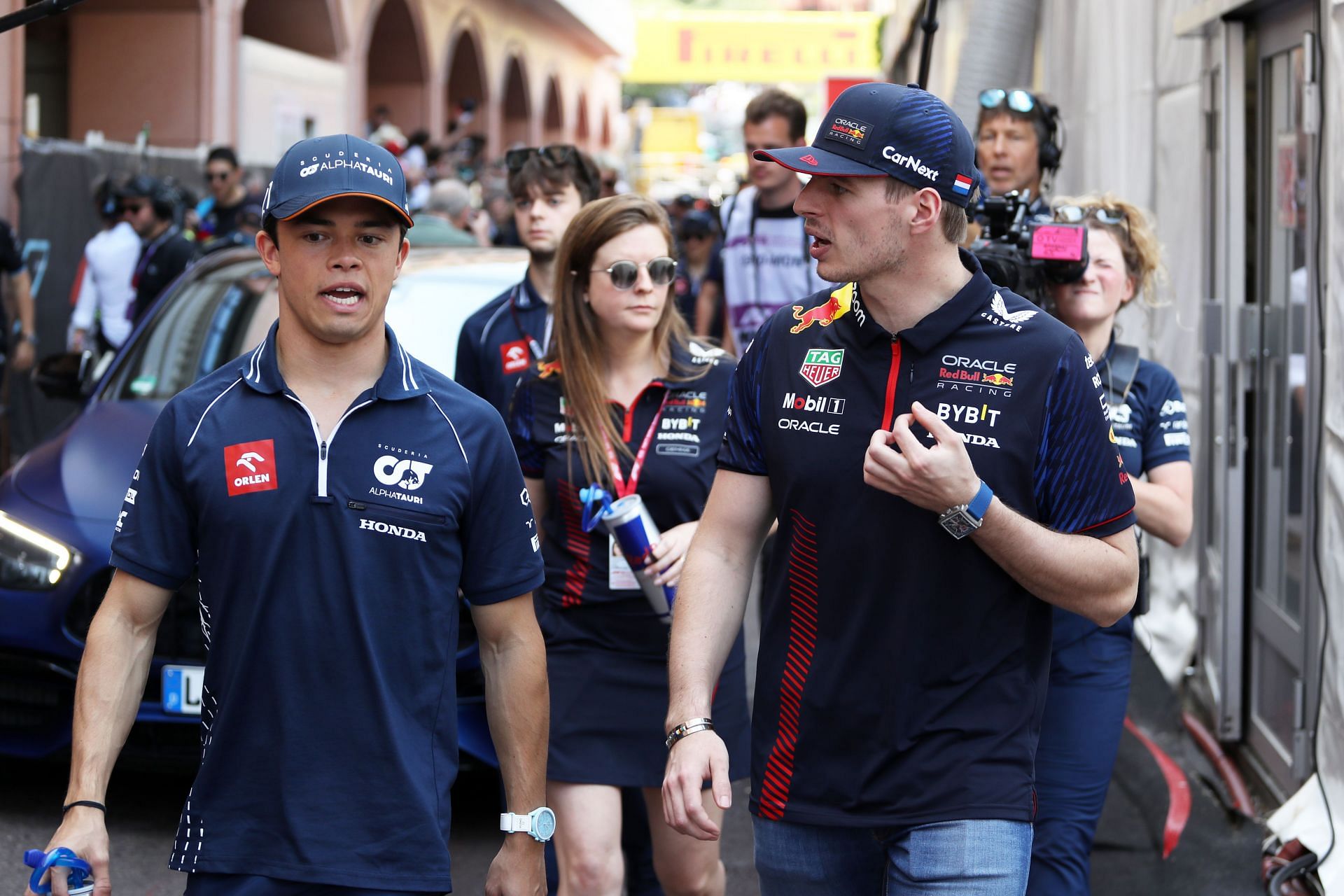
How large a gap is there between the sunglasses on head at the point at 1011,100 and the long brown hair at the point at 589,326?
3.57ft

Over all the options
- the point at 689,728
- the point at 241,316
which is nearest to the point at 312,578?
the point at 689,728

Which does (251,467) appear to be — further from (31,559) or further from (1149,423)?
(31,559)

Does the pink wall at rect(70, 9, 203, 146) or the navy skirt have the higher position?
the pink wall at rect(70, 9, 203, 146)

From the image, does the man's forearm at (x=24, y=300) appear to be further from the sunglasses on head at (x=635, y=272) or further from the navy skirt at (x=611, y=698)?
the navy skirt at (x=611, y=698)

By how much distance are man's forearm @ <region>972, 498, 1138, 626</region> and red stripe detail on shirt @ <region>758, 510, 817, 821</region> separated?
306 mm

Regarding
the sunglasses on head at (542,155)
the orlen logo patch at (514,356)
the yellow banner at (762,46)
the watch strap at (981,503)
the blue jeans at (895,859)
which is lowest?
the blue jeans at (895,859)

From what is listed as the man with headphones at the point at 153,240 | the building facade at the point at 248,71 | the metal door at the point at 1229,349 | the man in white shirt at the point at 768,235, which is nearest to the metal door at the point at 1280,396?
the metal door at the point at 1229,349

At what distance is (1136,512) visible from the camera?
13.8 feet

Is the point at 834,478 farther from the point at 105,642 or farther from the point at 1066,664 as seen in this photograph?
the point at 1066,664

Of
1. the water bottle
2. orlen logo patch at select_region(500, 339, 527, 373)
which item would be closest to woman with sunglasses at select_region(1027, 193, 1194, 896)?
orlen logo patch at select_region(500, 339, 527, 373)

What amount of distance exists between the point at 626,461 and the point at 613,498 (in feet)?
0.37

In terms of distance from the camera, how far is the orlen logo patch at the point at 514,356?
5.14 m

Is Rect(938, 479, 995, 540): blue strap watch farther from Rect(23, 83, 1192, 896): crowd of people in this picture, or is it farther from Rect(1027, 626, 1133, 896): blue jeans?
Rect(1027, 626, 1133, 896): blue jeans

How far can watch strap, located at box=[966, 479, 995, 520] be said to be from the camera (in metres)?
2.76
